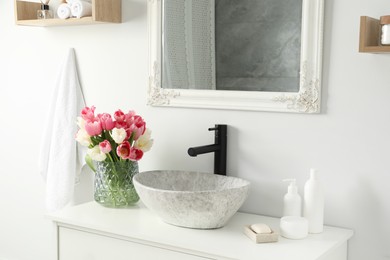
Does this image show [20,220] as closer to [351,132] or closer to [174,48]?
[174,48]

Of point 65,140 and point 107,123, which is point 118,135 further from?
point 65,140

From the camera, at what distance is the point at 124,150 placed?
2.09m

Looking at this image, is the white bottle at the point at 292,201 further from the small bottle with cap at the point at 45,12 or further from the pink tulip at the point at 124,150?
the small bottle with cap at the point at 45,12

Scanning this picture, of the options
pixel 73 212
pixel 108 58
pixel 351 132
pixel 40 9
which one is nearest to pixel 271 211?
pixel 351 132

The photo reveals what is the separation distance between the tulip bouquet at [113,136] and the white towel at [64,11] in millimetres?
471

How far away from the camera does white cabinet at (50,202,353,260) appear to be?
170 cm

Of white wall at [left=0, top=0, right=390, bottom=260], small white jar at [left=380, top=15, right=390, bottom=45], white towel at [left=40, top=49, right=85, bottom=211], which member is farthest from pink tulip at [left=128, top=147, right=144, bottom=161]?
small white jar at [left=380, top=15, right=390, bottom=45]

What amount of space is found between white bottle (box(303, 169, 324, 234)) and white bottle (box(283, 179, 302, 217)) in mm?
39

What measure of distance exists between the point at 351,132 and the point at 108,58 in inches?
42.5

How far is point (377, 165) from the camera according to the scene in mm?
1868

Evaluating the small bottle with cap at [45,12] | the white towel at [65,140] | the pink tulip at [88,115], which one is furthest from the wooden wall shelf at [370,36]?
the small bottle with cap at [45,12]

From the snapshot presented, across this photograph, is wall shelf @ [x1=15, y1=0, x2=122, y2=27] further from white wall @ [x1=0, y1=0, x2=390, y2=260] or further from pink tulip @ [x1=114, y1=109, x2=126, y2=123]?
pink tulip @ [x1=114, y1=109, x2=126, y2=123]

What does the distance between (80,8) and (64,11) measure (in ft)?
0.31

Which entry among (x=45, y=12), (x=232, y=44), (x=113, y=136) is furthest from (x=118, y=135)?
(x=45, y=12)
